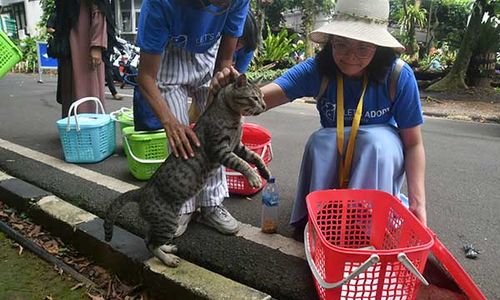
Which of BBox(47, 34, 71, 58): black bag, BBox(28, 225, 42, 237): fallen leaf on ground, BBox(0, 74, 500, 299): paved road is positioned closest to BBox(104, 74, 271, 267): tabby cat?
BBox(0, 74, 500, 299): paved road

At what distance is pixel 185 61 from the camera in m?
2.66

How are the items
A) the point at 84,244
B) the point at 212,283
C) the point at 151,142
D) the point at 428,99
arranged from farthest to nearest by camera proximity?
the point at 428,99, the point at 151,142, the point at 84,244, the point at 212,283

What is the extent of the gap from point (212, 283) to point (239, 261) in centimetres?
24

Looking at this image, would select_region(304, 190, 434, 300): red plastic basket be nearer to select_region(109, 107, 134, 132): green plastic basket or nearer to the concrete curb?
the concrete curb

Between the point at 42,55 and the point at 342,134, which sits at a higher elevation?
the point at 342,134

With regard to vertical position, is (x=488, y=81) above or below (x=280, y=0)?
below

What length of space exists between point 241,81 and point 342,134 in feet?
2.25

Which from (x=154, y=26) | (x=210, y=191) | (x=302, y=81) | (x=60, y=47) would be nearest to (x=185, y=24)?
(x=154, y=26)

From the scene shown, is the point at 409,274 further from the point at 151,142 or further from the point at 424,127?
the point at 424,127

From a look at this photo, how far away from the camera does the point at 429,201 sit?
3508 millimetres

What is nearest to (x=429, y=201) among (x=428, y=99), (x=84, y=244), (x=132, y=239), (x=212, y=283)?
(x=212, y=283)

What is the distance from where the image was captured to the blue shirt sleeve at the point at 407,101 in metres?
2.38

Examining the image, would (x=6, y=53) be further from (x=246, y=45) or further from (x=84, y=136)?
(x=246, y=45)

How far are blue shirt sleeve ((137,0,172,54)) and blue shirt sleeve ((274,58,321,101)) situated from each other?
79 centimetres
